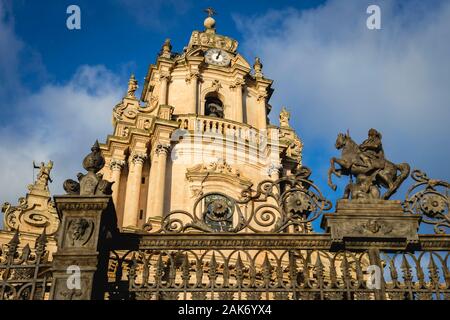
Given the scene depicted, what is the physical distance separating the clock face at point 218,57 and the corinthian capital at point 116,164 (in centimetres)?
745

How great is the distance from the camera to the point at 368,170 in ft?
28.3

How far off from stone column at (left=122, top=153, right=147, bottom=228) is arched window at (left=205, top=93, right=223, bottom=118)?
449 centimetres

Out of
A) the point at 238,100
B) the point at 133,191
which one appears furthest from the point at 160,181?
the point at 238,100

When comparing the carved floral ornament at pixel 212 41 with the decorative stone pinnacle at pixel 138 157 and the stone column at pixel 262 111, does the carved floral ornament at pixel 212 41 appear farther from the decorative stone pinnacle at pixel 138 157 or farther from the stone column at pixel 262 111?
the decorative stone pinnacle at pixel 138 157

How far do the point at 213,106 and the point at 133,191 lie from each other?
6719 mm

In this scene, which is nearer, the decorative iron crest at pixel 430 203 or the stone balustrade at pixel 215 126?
the decorative iron crest at pixel 430 203

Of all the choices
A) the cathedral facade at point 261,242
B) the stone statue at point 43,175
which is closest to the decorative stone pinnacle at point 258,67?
the stone statue at point 43,175

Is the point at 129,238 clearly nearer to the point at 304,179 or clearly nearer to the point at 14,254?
the point at 14,254

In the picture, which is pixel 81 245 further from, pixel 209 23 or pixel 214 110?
pixel 209 23

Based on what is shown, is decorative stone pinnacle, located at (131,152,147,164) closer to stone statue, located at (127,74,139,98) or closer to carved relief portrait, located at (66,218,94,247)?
stone statue, located at (127,74,139,98)

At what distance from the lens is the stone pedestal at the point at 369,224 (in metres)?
7.93

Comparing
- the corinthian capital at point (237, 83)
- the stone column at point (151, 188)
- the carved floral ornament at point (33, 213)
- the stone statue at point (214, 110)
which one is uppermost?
the corinthian capital at point (237, 83)

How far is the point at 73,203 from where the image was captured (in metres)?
7.66
